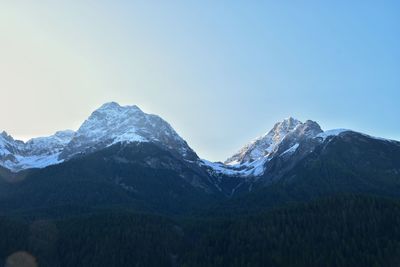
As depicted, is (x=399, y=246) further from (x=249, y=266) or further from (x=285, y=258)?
(x=249, y=266)

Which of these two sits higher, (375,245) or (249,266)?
(375,245)

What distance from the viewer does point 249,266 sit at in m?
199

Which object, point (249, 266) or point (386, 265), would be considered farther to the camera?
point (249, 266)

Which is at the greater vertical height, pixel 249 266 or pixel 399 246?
pixel 399 246

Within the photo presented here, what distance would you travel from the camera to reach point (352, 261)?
189m

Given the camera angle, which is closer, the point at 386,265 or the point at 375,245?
the point at 386,265

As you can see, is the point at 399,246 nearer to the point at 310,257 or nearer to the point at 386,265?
the point at 386,265

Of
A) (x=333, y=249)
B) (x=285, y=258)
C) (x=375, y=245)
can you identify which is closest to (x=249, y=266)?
(x=285, y=258)

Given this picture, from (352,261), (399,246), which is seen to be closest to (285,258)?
(352,261)

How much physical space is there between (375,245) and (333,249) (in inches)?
586

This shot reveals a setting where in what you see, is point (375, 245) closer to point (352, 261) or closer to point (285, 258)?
point (352, 261)

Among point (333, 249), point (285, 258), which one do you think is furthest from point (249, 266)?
point (333, 249)

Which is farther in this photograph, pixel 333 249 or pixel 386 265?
pixel 333 249

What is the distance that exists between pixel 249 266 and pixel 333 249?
30.2 m
